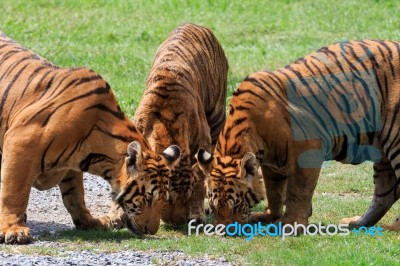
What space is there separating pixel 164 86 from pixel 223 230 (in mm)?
1622

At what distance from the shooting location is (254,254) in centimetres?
868

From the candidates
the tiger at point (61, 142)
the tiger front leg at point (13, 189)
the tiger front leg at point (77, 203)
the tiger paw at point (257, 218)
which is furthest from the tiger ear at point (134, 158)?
the tiger paw at point (257, 218)

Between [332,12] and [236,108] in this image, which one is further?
[332,12]

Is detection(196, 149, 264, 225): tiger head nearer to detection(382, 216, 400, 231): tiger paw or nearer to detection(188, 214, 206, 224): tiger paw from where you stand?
detection(188, 214, 206, 224): tiger paw

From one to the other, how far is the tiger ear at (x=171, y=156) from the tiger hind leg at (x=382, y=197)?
6.01 ft

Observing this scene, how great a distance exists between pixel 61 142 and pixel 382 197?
3.06 metres

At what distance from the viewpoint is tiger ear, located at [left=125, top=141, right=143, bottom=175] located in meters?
9.23

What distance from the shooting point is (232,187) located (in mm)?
9422

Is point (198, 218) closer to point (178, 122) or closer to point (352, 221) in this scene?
point (178, 122)

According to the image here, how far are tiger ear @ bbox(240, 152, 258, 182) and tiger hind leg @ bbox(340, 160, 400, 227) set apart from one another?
51.3 inches

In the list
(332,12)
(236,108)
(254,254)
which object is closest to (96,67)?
(332,12)

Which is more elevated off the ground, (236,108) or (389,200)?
(236,108)

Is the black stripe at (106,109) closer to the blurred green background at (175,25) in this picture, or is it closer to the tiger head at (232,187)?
the tiger head at (232,187)

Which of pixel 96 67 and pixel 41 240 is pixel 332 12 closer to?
pixel 96 67
